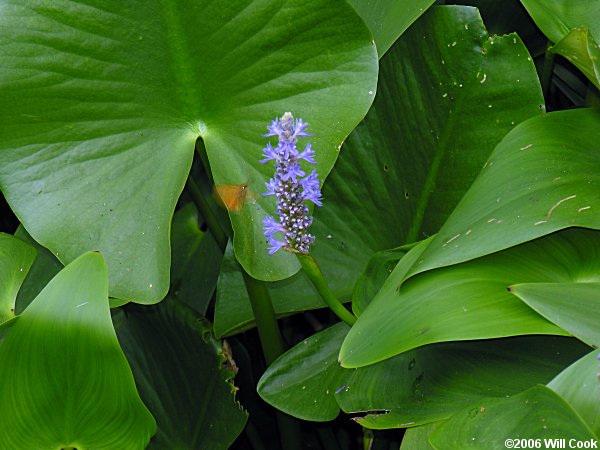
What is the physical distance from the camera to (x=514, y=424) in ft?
1.82

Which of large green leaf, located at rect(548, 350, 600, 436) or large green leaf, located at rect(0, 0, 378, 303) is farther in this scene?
large green leaf, located at rect(0, 0, 378, 303)

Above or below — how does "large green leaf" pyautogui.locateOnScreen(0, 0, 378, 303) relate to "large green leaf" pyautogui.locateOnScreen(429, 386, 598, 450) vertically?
above

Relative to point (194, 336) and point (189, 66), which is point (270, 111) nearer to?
point (189, 66)

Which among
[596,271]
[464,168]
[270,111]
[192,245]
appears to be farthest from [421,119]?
[192,245]

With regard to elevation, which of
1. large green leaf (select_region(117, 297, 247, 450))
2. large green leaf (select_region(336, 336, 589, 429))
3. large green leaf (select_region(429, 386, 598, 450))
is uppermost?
large green leaf (select_region(429, 386, 598, 450))

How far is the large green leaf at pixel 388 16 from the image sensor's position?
79 centimetres

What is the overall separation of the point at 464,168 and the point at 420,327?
1.02 ft

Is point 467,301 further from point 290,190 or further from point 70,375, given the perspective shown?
Answer: point 70,375

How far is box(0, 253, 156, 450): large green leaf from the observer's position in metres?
0.63

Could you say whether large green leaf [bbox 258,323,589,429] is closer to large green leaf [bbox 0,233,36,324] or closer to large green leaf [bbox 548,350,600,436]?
large green leaf [bbox 548,350,600,436]

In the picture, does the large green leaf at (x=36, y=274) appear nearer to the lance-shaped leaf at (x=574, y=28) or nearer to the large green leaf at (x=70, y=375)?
the large green leaf at (x=70, y=375)

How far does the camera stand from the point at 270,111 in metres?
0.81

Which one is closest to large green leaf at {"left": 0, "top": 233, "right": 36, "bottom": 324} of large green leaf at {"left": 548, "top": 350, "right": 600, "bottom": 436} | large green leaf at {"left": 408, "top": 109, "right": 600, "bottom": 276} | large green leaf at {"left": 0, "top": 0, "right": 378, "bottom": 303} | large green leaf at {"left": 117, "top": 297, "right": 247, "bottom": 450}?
large green leaf at {"left": 0, "top": 0, "right": 378, "bottom": 303}

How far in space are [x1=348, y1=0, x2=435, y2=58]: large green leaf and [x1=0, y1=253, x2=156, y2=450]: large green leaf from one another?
377mm
